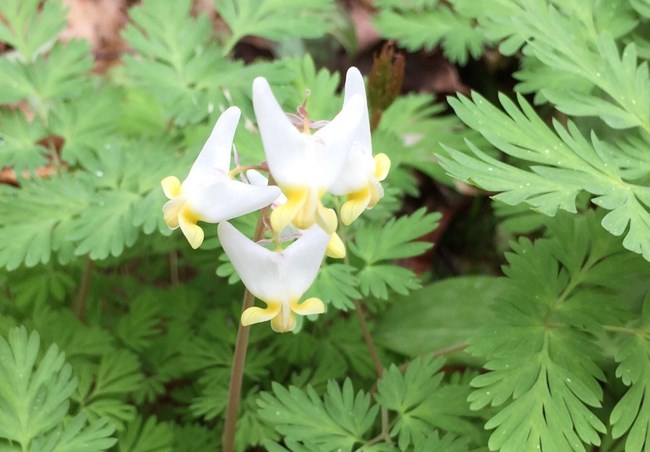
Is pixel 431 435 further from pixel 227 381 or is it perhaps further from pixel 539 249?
pixel 227 381

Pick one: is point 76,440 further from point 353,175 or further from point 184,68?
point 184,68

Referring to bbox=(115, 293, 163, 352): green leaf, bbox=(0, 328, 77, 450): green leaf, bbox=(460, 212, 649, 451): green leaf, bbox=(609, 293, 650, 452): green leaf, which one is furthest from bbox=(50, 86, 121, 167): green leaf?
bbox=(609, 293, 650, 452): green leaf

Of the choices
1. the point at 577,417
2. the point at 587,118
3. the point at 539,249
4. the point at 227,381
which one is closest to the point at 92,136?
the point at 227,381

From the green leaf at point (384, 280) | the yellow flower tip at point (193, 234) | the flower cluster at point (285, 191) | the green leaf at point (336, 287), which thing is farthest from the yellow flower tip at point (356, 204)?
the green leaf at point (384, 280)

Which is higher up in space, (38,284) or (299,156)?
(299,156)

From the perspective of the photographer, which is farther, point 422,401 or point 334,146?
point 422,401

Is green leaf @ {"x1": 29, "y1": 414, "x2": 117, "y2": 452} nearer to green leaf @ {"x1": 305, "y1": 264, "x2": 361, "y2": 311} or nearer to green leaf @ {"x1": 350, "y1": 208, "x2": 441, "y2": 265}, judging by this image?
green leaf @ {"x1": 305, "y1": 264, "x2": 361, "y2": 311}

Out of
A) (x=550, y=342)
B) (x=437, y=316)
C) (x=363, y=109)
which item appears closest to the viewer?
(x=363, y=109)

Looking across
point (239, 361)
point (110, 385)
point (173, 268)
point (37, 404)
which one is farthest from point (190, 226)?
point (173, 268)
